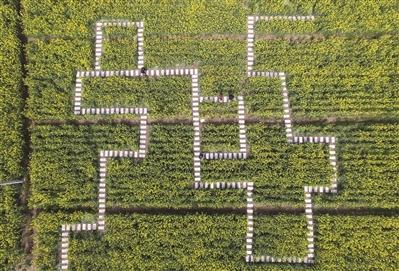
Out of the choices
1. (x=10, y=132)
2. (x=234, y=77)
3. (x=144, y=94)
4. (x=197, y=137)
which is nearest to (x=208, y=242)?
(x=197, y=137)

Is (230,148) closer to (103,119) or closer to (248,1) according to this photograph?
(103,119)

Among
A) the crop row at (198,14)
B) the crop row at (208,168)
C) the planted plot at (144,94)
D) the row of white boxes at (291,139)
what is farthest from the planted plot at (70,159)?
the row of white boxes at (291,139)

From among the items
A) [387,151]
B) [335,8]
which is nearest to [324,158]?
[387,151]

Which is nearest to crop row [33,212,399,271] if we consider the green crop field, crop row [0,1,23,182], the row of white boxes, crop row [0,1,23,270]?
the green crop field

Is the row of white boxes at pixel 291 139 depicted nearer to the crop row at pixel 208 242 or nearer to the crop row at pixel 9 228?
the crop row at pixel 208 242

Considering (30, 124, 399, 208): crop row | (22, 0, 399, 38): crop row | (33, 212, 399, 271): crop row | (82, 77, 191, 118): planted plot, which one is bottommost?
(33, 212, 399, 271): crop row

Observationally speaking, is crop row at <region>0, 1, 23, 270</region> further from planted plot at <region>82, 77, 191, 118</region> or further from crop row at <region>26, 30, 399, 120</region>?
planted plot at <region>82, 77, 191, 118</region>
